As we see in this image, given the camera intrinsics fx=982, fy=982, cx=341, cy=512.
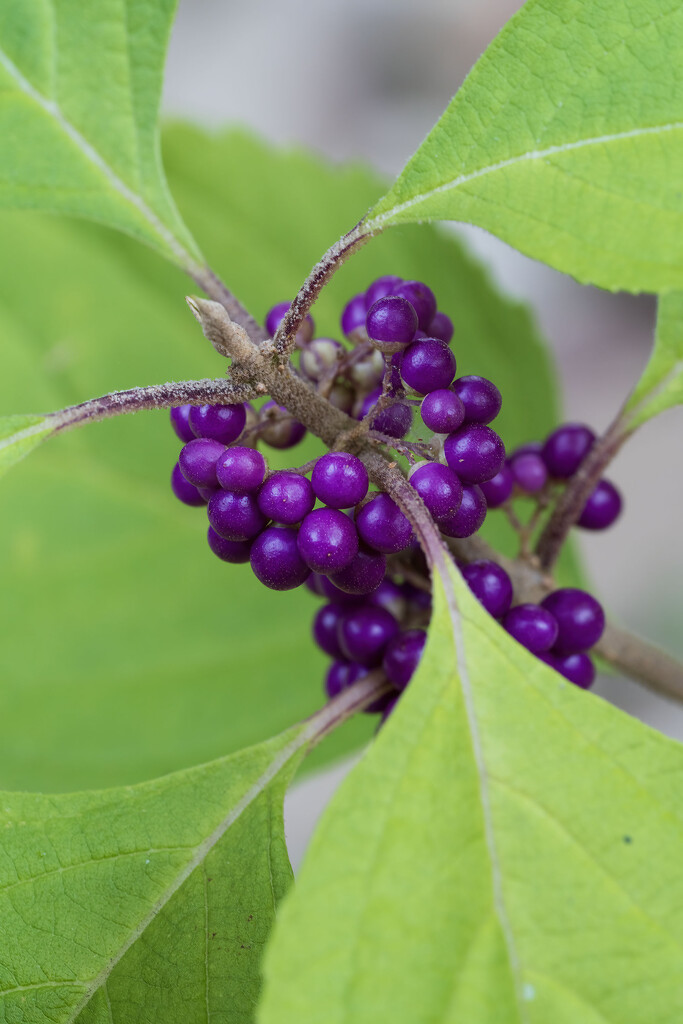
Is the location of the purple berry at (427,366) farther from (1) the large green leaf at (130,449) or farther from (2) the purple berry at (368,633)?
(1) the large green leaf at (130,449)

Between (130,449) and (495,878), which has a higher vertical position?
(495,878)

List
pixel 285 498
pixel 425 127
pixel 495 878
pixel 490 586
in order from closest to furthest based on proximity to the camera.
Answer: pixel 495 878 < pixel 285 498 < pixel 490 586 < pixel 425 127

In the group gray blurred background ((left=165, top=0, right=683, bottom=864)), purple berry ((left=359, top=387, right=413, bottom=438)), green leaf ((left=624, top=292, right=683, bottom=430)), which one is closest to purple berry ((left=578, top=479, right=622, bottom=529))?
green leaf ((left=624, top=292, right=683, bottom=430))

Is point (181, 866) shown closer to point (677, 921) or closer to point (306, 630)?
point (677, 921)

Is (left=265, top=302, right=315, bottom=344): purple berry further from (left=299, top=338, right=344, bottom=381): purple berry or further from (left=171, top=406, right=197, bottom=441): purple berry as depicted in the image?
(left=171, top=406, right=197, bottom=441): purple berry

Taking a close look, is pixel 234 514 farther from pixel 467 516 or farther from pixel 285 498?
pixel 467 516

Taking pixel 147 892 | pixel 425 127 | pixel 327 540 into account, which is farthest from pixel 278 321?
pixel 425 127
